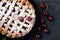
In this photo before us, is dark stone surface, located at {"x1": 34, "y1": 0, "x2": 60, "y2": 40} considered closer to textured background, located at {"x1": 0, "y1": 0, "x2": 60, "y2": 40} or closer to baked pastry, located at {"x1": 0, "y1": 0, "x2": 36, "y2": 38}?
textured background, located at {"x1": 0, "y1": 0, "x2": 60, "y2": 40}

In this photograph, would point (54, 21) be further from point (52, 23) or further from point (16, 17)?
point (16, 17)

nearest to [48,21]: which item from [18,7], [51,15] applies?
[51,15]

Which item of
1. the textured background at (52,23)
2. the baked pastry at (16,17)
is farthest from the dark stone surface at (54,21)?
the baked pastry at (16,17)

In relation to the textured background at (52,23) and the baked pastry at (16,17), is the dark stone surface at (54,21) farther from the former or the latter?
the baked pastry at (16,17)

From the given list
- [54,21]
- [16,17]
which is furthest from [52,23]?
[16,17]

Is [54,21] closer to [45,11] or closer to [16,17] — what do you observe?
[45,11]

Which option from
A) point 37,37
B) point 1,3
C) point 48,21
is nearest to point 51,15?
point 48,21

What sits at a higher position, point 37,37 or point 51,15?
point 51,15

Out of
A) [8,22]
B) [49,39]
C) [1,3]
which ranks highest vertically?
[1,3]

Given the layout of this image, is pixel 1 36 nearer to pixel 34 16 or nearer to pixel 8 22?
pixel 8 22
